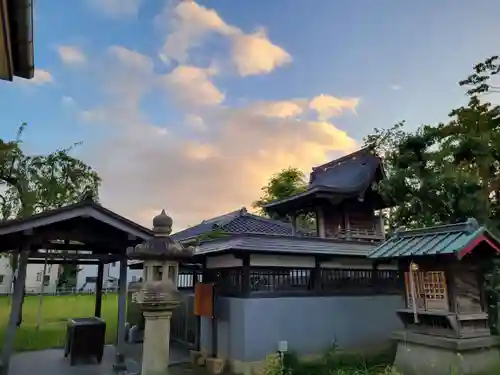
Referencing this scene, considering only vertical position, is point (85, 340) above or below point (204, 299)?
below

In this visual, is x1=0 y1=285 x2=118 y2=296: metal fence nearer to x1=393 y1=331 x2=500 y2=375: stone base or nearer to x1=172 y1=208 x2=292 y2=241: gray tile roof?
x1=172 y1=208 x2=292 y2=241: gray tile roof

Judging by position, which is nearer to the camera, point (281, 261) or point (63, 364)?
point (63, 364)

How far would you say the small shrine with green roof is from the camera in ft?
24.1

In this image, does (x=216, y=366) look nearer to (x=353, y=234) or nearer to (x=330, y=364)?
(x=330, y=364)

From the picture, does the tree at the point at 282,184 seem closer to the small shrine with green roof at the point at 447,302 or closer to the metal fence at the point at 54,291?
the metal fence at the point at 54,291

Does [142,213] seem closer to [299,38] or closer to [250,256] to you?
[250,256]

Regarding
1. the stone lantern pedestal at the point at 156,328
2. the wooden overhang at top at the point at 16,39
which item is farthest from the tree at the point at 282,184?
the wooden overhang at top at the point at 16,39

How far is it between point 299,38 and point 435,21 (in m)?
3.85

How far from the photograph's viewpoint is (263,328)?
9.28 metres

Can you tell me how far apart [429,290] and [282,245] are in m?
3.55

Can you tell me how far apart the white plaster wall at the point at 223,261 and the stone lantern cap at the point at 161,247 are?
3.74 m

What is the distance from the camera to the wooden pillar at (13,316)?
7.74 meters

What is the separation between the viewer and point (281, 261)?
10109 mm

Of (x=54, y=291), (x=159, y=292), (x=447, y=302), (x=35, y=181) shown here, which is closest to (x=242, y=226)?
(x=447, y=302)
